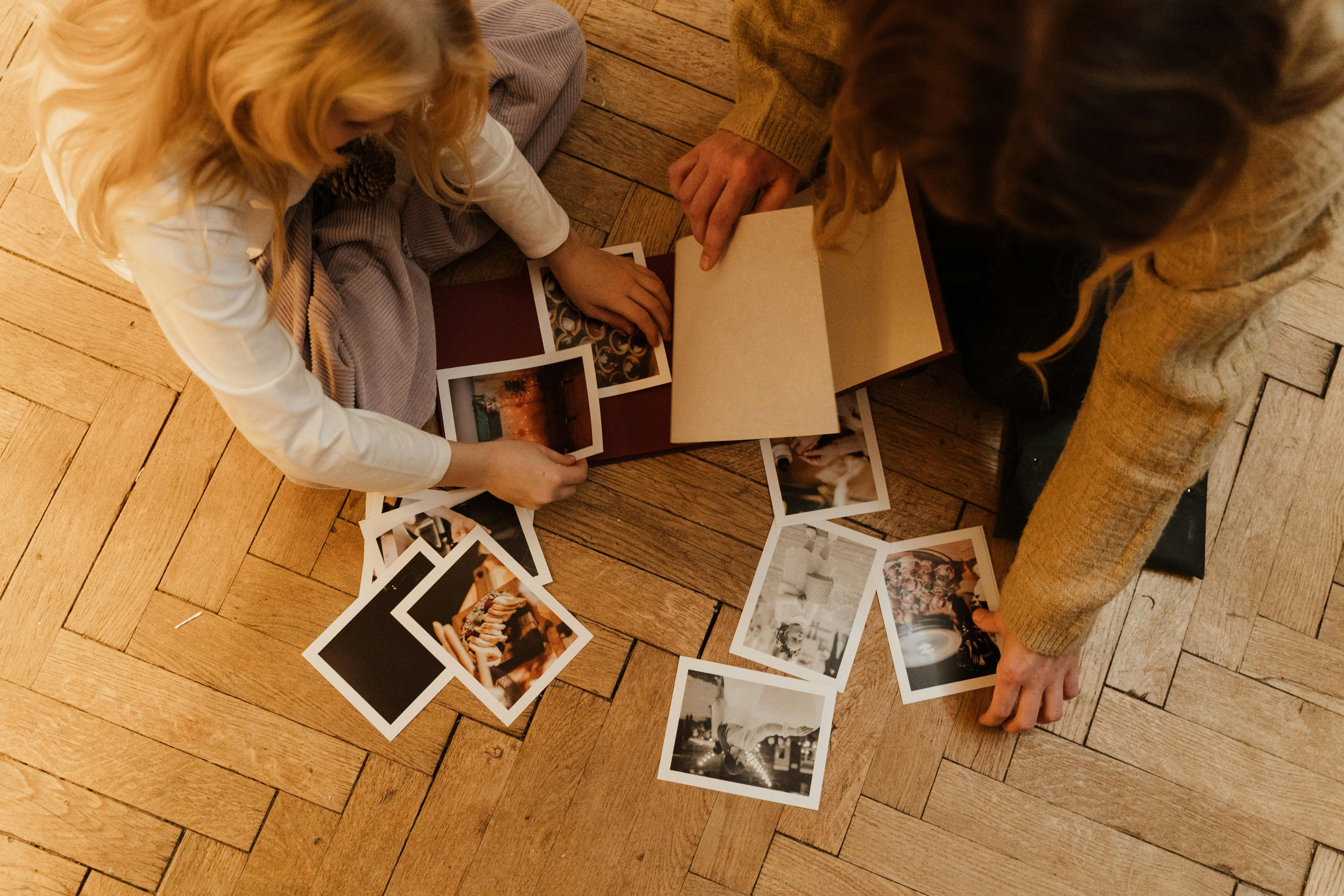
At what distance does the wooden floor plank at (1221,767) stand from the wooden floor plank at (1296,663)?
3.6 inches

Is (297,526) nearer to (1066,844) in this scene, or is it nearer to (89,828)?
(89,828)

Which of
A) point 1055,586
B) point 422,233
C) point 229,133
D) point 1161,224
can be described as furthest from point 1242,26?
point 422,233

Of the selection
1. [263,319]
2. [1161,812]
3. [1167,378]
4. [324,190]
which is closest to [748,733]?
[1161,812]

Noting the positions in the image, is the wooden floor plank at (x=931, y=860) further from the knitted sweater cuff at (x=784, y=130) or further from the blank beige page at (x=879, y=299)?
the knitted sweater cuff at (x=784, y=130)

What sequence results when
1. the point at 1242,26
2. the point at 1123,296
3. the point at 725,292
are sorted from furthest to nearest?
the point at 725,292
the point at 1123,296
the point at 1242,26

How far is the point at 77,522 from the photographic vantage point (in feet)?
3.56

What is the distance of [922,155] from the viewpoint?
0.55 m

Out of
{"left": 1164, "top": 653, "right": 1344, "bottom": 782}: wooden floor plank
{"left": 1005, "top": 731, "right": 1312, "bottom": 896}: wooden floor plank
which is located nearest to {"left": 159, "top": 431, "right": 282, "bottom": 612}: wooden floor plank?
{"left": 1005, "top": 731, "right": 1312, "bottom": 896}: wooden floor plank

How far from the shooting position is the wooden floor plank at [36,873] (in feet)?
3.37

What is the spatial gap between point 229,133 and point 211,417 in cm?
56

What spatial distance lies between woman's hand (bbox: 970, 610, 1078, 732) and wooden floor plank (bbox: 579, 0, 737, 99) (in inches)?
32.2

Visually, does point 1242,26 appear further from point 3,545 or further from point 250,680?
point 3,545

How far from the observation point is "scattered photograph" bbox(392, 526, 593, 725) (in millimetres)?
1055

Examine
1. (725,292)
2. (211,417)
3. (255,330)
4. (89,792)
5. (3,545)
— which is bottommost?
(89,792)
